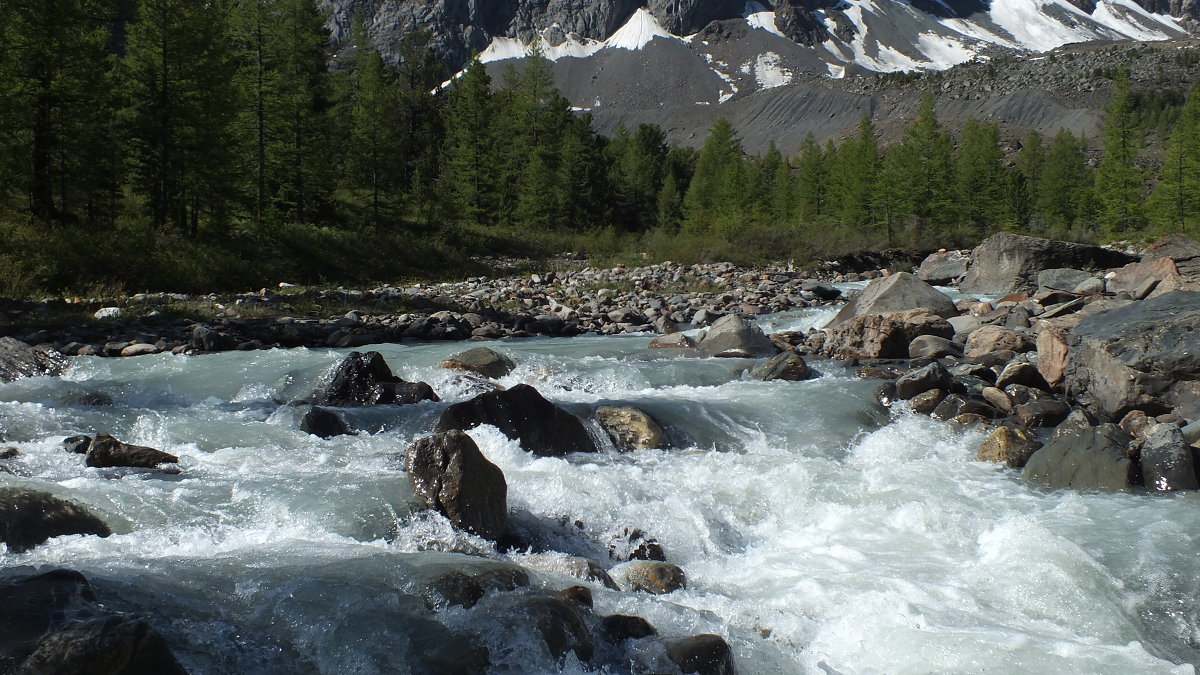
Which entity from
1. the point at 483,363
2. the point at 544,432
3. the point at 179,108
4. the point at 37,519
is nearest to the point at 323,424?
the point at 544,432

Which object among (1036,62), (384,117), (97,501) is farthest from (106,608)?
(1036,62)

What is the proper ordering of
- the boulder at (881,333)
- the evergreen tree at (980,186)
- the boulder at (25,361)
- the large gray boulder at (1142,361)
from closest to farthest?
the large gray boulder at (1142,361), the boulder at (25,361), the boulder at (881,333), the evergreen tree at (980,186)

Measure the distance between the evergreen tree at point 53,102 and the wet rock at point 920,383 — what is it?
2057cm

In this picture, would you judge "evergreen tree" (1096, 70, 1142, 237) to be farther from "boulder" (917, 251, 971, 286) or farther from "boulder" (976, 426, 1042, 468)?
"boulder" (976, 426, 1042, 468)

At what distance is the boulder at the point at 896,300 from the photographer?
16.0 meters

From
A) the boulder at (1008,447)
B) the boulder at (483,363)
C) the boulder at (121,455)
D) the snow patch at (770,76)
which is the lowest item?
the boulder at (483,363)

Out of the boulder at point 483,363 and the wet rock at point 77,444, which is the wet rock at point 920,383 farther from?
the wet rock at point 77,444

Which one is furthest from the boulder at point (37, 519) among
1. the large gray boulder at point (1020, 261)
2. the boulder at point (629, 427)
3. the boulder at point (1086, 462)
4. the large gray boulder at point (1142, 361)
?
the large gray boulder at point (1020, 261)

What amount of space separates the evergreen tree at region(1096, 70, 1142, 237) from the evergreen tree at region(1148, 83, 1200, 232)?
435 cm

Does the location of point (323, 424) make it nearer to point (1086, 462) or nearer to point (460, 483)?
point (460, 483)

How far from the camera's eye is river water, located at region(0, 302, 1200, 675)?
15.4 ft

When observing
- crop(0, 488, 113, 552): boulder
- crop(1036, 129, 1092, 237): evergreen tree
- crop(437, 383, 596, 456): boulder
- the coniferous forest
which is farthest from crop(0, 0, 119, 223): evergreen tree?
crop(1036, 129, 1092, 237): evergreen tree

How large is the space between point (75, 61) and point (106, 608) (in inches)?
873

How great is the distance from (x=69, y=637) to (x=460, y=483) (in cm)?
310
